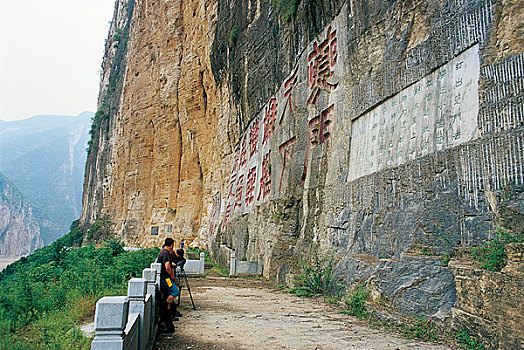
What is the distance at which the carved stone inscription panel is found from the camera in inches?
199

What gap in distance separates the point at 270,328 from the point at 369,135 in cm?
356

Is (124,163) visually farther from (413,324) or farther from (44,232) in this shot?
(44,232)

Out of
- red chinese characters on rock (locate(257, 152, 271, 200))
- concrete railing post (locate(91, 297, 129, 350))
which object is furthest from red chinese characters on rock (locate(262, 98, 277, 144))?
concrete railing post (locate(91, 297, 129, 350))

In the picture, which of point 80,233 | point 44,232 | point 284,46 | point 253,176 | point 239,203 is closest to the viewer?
point 284,46

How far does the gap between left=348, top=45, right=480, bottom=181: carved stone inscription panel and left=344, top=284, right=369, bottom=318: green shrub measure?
6.15 ft

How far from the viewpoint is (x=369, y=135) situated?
23.7 feet

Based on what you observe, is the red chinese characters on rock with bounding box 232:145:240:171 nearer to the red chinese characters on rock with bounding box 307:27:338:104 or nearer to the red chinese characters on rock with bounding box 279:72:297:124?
the red chinese characters on rock with bounding box 279:72:297:124

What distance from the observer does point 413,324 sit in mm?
4734

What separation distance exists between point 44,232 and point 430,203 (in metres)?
88.5

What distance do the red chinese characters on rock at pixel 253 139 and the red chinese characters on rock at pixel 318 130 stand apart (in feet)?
16.4

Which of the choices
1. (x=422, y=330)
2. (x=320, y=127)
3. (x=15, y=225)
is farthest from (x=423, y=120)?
(x=15, y=225)

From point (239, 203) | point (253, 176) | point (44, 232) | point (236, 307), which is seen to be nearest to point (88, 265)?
point (236, 307)

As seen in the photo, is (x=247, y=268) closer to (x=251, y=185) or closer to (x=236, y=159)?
(x=251, y=185)

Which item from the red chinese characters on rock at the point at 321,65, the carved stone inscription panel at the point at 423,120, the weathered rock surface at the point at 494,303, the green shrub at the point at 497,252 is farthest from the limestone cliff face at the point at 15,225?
the green shrub at the point at 497,252
